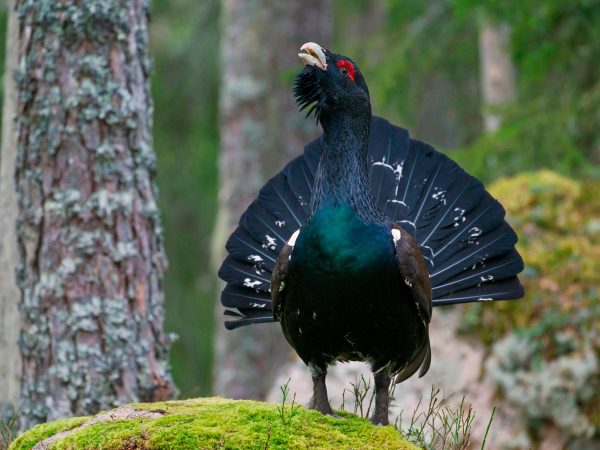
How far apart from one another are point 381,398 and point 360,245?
31.5 inches

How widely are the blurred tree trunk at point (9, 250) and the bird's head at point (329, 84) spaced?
5.83 ft

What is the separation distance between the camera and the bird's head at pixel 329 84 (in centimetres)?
450

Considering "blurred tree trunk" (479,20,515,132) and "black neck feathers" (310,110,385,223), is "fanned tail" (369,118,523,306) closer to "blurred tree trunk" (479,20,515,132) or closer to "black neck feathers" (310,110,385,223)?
"black neck feathers" (310,110,385,223)

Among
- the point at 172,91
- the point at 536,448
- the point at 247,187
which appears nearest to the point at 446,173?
the point at 536,448

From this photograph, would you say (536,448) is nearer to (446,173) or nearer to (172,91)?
(446,173)

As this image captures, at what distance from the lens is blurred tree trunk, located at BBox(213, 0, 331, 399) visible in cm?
1042

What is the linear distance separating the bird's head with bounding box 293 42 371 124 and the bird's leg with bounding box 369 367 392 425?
129cm

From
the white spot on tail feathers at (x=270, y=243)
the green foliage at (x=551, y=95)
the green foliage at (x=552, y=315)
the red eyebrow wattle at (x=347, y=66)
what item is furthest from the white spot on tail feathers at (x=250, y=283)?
the green foliage at (x=551, y=95)

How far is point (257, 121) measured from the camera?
410 inches

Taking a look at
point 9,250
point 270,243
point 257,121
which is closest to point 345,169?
point 270,243

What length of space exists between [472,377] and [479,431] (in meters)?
0.46

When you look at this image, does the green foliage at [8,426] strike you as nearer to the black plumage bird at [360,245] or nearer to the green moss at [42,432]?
the green moss at [42,432]

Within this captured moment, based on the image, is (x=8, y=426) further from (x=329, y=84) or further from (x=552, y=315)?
(x=552, y=315)

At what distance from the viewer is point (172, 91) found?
53.7ft
